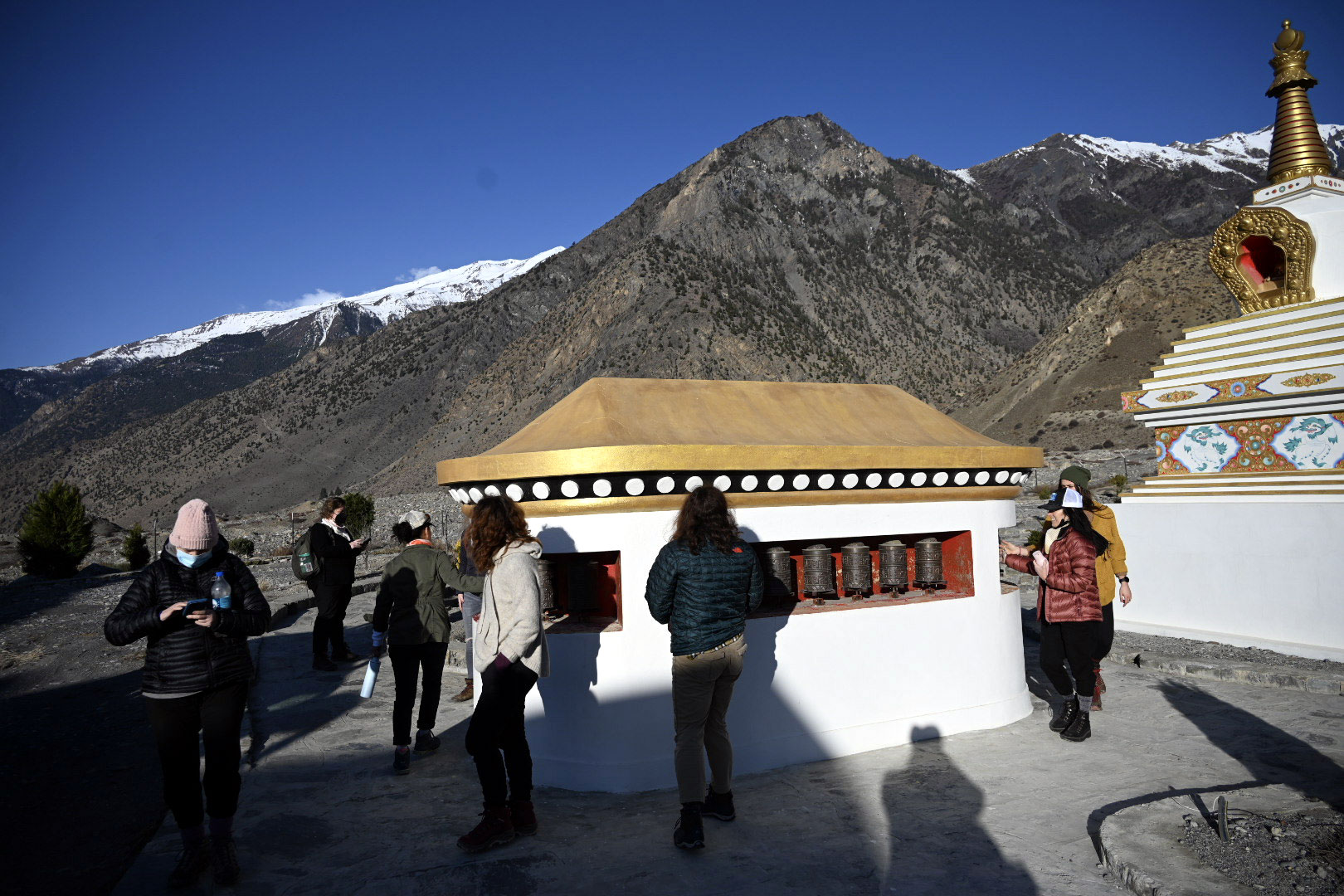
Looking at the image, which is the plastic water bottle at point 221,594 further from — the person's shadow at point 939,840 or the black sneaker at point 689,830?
the person's shadow at point 939,840

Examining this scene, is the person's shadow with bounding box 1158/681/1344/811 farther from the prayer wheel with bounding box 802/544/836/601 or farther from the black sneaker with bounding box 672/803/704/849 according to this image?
the black sneaker with bounding box 672/803/704/849

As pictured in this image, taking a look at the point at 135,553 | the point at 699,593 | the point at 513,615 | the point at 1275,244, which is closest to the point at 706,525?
the point at 699,593

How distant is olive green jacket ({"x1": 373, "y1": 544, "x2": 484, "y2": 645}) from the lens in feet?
18.0

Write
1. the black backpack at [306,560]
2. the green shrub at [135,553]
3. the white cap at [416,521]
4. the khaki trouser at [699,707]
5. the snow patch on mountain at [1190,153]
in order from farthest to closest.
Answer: the snow patch on mountain at [1190,153]
the green shrub at [135,553]
the black backpack at [306,560]
the white cap at [416,521]
the khaki trouser at [699,707]

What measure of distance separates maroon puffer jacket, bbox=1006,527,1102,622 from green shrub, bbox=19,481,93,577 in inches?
839

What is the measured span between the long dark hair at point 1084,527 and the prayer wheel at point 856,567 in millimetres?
1394

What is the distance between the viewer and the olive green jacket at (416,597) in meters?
5.48

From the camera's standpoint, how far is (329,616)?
8.51 m

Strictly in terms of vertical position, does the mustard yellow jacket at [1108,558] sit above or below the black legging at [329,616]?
above

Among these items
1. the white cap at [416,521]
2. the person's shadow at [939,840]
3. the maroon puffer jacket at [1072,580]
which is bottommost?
the person's shadow at [939,840]

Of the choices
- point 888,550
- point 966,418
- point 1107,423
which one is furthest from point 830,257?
point 888,550

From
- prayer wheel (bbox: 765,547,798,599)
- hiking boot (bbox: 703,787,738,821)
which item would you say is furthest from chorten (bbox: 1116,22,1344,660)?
hiking boot (bbox: 703,787,738,821)

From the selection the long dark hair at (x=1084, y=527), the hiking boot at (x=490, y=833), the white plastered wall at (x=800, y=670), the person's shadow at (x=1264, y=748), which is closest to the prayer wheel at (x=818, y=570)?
the white plastered wall at (x=800, y=670)

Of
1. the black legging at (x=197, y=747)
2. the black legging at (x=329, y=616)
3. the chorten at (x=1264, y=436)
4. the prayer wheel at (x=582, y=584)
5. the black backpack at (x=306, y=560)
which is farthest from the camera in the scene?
the chorten at (x=1264, y=436)
